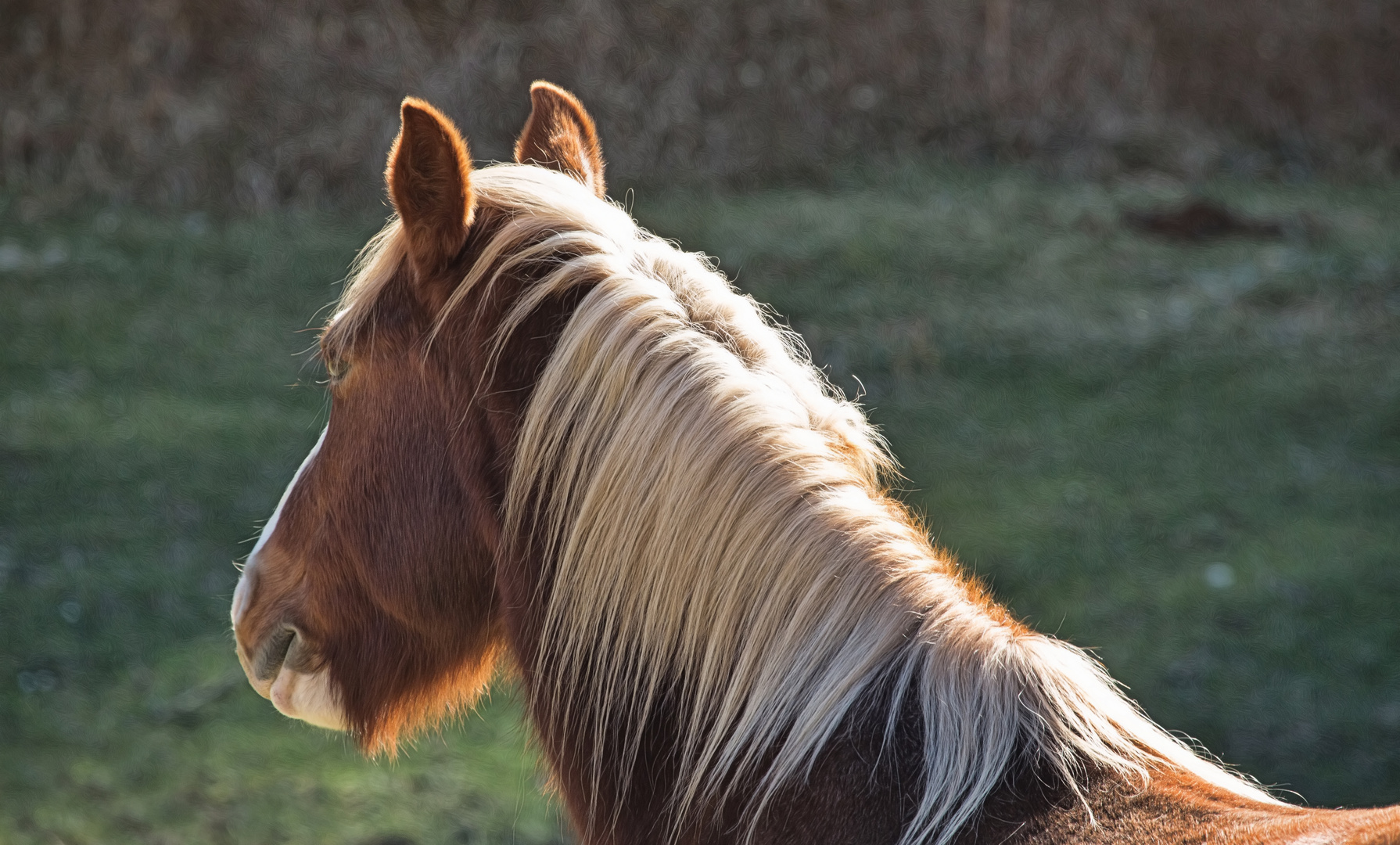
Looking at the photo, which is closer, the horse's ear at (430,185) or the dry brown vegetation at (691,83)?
the horse's ear at (430,185)

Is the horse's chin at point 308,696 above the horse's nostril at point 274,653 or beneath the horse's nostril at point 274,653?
beneath

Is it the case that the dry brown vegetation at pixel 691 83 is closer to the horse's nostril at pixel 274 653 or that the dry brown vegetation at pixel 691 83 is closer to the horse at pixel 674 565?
the horse's nostril at pixel 274 653

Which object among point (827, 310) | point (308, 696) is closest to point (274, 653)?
point (308, 696)

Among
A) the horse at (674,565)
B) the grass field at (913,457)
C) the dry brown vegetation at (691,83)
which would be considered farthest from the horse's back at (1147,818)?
the dry brown vegetation at (691,83)

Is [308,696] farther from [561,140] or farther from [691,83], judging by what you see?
[691,83]

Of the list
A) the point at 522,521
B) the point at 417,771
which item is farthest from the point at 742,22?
the point at 522,521

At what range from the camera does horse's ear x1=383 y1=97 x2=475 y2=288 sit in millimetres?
1420

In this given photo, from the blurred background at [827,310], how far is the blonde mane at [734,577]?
688 millimetres

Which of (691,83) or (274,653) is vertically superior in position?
(274,653)

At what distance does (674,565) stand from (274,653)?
0.78 meters

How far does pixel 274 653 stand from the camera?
1.81 metres

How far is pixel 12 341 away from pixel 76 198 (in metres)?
1.88

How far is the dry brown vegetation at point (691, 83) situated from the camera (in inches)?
297

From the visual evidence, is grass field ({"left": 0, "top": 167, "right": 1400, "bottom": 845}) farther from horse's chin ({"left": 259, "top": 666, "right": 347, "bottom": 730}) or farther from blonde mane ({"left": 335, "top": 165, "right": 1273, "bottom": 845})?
blonde mane ({"left": 335, "top": 165, "right": 1273, "bottom": 845})
